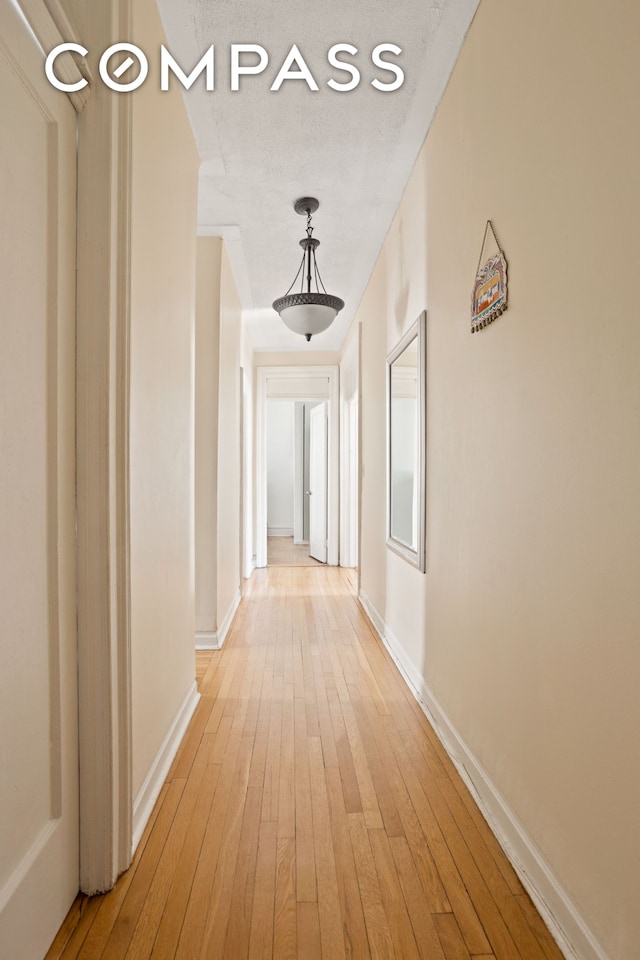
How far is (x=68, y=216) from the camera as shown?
144cm

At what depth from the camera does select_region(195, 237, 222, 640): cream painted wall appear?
11.9 feet

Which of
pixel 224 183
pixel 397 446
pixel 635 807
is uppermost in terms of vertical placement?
pixel 224 183

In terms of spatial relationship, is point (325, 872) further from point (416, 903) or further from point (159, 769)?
point (159, 769)

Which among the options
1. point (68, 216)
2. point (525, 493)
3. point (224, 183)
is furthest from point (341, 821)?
point (224, 183)

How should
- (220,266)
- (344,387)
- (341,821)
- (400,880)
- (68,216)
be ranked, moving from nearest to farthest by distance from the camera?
(68,216), (400,880), (341,821), (220,266), (344,387)

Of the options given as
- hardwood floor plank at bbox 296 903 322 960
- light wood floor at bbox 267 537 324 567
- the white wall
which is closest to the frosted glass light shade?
hardwood floor plank at bbox 296 903 322 960

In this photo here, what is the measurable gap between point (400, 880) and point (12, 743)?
3.49 feet

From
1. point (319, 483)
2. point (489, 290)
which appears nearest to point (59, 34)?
point (489, 290)

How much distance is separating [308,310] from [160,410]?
188 cm

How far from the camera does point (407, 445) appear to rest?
3.25 m

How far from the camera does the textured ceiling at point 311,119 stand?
208 cm

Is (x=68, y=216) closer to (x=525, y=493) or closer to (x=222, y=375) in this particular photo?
(x=525, y=493)

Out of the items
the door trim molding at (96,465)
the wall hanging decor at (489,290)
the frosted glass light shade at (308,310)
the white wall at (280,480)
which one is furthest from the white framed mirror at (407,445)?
the white wall at (280,480)

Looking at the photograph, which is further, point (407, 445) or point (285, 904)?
point (407, 445)
